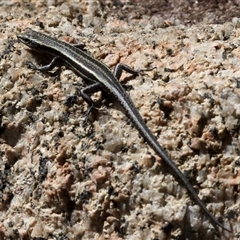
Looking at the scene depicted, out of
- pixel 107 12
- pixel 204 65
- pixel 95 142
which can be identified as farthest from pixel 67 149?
pixel 107 12

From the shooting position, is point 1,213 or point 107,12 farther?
point 107,12

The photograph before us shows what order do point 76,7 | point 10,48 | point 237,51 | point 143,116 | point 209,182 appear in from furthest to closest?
point 76,7 → point 10,48 → point 237,51 → point 143,116 → point 209,182

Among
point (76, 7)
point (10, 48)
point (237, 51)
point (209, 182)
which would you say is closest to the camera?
point (209, 182)

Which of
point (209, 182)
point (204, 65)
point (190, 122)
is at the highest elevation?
point (204, 65)

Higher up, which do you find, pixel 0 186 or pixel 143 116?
pixel 143 116

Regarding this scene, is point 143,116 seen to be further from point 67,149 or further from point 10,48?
point 10,48

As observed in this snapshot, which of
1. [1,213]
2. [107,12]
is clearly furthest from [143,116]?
[107,12]
